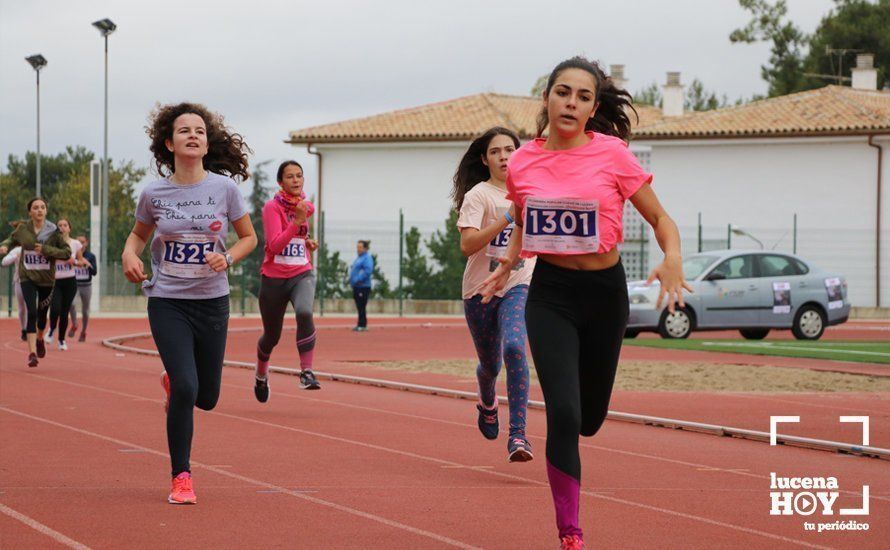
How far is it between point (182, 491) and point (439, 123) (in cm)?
4696

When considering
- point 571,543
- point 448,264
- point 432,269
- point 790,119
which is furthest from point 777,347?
point 790,119

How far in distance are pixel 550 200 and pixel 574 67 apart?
0.64 metres

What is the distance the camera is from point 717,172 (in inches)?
1940

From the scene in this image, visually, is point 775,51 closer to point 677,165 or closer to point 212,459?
point 677,165

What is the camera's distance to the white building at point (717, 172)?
4253 cm

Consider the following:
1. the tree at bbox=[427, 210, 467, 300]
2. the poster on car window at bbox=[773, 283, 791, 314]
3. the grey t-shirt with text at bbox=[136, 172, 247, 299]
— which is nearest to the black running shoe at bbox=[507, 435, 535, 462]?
the grey t-shirt with text at bbox=[136, 172, 247, 299]

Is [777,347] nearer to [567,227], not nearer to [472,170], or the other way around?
[472,170]

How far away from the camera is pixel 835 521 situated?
7.26m

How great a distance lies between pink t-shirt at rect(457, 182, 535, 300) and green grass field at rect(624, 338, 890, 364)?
11962 millimetres

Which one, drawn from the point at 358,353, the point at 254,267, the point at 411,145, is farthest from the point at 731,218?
the point at 358,353

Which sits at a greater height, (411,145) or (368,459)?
(411,145)

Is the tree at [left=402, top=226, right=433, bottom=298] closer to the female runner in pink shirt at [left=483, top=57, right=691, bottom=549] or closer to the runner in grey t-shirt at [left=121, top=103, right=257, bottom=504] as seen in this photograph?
the runner in grey t-shirt at [left=121, top=103, right=257, bottom=504]

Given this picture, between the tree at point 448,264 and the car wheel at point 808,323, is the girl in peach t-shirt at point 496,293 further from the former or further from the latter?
the tree at point 448,264

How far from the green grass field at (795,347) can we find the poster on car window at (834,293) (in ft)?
3.82
